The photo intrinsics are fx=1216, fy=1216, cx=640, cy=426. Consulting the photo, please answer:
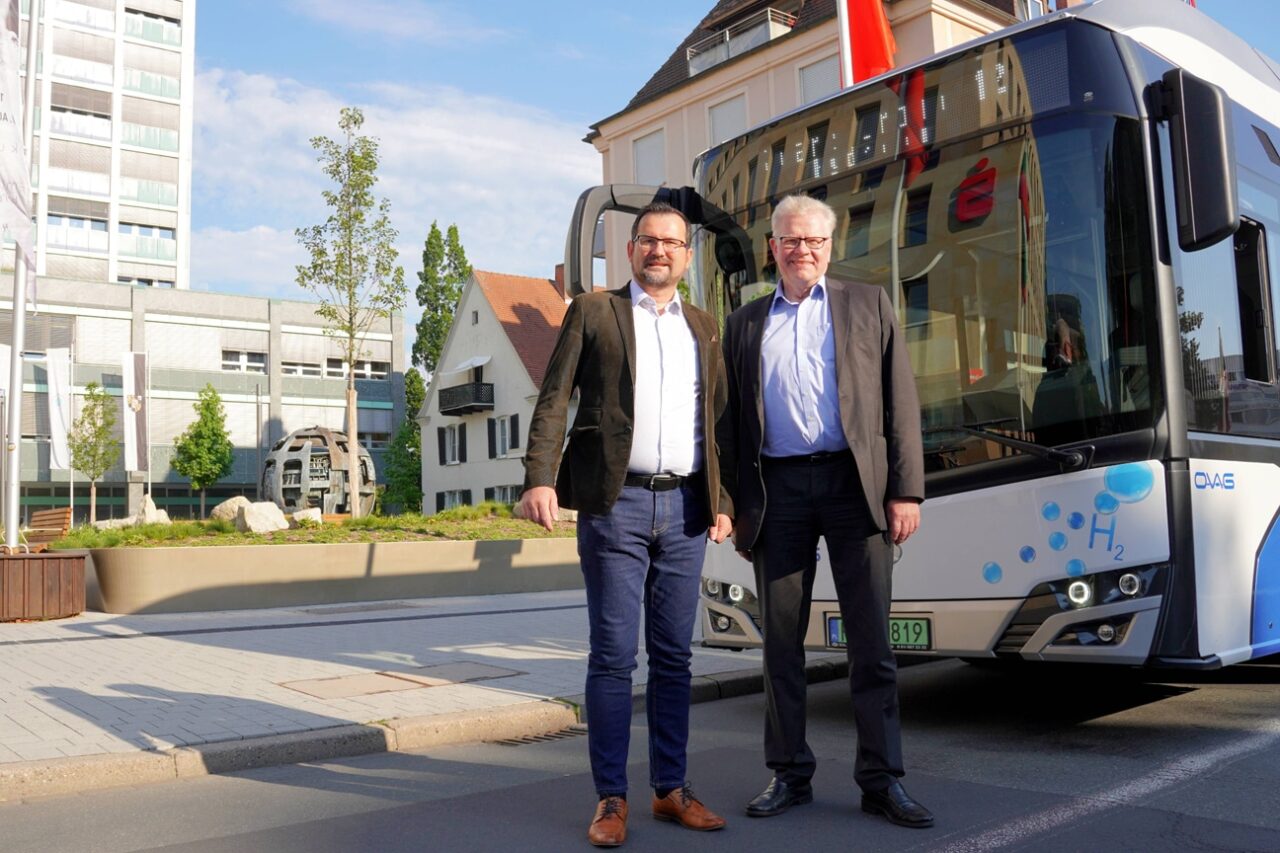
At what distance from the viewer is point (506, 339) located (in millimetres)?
45375

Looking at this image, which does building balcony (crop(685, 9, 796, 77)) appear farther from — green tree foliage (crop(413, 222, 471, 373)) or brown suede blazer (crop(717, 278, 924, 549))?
brown suede blazer (crop(717, 278, 924, 549))

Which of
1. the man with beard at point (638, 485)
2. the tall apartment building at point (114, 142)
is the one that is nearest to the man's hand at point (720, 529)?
the man with beard at point (638, 485)

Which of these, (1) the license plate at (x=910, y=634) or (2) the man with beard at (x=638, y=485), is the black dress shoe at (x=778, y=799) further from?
(1) the license plate at (x=910, y=634)

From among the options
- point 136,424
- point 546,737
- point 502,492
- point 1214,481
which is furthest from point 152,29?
point 1214,481

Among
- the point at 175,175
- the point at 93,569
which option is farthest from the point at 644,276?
the point at 175,175

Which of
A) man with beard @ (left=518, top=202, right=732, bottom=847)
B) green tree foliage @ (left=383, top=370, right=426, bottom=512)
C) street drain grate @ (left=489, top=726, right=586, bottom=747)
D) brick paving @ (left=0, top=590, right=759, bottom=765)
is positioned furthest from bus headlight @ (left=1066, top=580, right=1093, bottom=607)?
green tree foliage @ (left=383, top=370, right=426, bottom=512)

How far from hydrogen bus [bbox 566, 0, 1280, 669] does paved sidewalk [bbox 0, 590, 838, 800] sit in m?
1.97

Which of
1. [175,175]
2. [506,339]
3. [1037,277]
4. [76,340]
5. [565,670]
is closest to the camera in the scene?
[1037,277]

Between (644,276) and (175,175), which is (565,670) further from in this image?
(175,175)

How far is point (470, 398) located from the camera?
1821 inches

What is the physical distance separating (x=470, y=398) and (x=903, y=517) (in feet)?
140

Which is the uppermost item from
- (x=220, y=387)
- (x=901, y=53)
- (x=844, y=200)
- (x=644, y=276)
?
(x=901, y=53)

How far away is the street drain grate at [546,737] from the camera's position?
257 inches

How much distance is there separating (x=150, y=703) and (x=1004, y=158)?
5617mm
